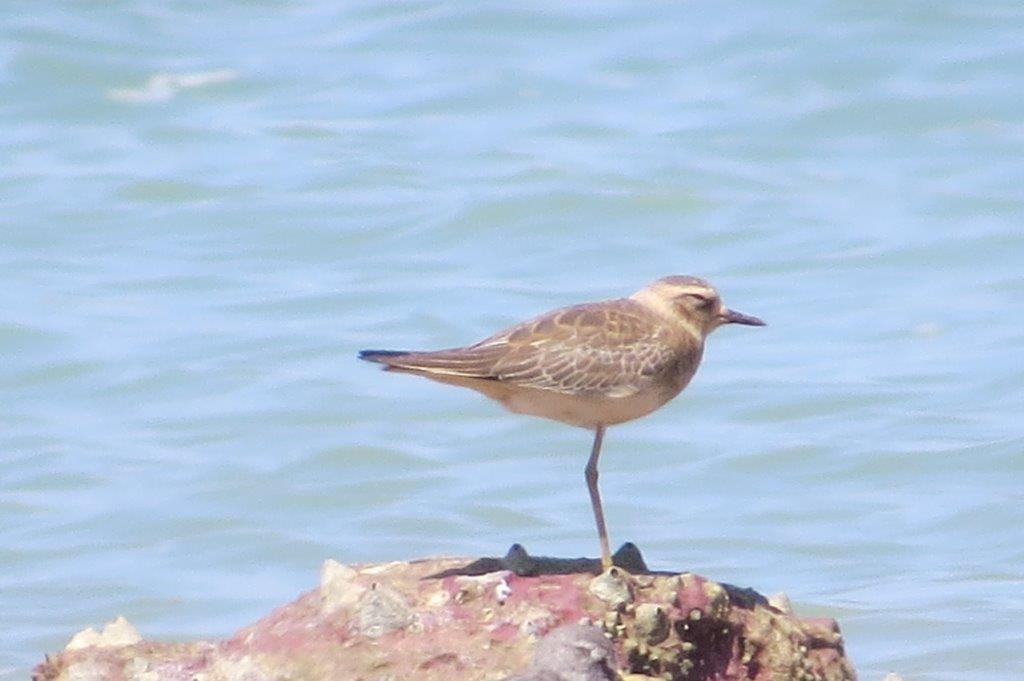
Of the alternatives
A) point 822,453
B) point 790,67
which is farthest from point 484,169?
point 822,453

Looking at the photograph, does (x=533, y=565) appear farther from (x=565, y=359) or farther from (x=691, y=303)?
(x=691, y=303)

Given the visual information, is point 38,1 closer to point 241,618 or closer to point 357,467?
point 357,467

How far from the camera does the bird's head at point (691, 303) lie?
8.57m

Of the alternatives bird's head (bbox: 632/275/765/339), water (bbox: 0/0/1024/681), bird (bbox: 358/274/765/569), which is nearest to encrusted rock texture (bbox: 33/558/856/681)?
bird (bbox: 358/274/765/569)

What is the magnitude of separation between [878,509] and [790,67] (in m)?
9.46

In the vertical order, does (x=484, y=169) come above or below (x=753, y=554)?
above

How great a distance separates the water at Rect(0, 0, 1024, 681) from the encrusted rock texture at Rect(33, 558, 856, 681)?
9.14ft

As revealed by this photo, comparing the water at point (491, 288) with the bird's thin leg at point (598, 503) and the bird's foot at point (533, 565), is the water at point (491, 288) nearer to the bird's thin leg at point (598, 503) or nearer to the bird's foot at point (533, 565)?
the bird's thin leg at point (598, 503)

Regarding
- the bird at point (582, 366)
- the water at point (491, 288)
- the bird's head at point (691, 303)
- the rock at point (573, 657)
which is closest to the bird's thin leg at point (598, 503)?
the bird at point (582, 366)

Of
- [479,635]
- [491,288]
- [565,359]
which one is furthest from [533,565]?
[491,288]

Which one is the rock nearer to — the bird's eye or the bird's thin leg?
the bird's thin leg

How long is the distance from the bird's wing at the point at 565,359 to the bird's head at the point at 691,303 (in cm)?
24

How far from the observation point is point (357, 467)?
545 inches

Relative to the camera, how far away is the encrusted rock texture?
23.1ft
